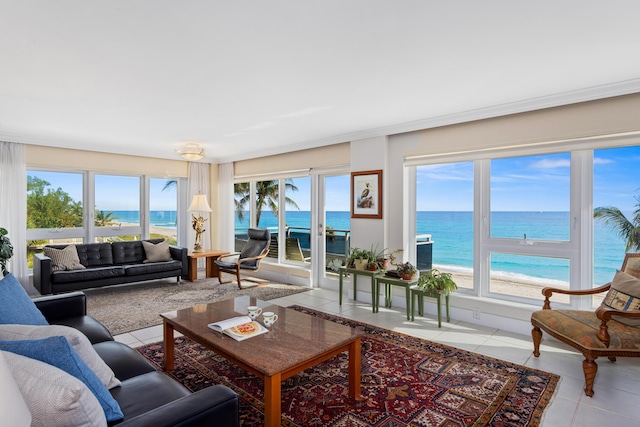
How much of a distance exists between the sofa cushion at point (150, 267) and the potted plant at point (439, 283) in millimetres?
4085

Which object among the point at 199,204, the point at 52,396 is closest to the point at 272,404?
the point at 52,396

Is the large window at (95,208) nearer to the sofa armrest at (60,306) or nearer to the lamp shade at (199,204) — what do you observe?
the lamp shade at (199,204)

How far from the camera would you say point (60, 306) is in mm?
2652

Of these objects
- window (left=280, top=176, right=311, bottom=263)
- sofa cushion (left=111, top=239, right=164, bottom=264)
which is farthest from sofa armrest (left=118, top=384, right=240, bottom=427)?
sofa cushion (left=111, top=239, right=164, bottom=264)

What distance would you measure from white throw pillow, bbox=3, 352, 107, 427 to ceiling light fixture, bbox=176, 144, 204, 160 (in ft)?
15.7

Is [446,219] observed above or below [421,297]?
above

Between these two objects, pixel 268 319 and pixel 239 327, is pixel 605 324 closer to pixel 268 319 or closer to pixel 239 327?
pixel 268 319

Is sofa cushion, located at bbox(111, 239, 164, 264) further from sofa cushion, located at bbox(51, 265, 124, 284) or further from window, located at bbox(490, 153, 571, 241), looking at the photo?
window, located at bbox(490, 153, 571, 241)

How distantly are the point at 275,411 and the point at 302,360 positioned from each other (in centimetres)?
30

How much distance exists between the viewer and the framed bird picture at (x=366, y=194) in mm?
4711

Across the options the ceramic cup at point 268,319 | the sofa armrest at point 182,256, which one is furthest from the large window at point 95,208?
the ceramic cup at point 268,319

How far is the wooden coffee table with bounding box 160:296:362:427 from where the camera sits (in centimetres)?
189

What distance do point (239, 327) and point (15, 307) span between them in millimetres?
1267

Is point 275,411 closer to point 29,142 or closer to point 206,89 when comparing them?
point 206,89
